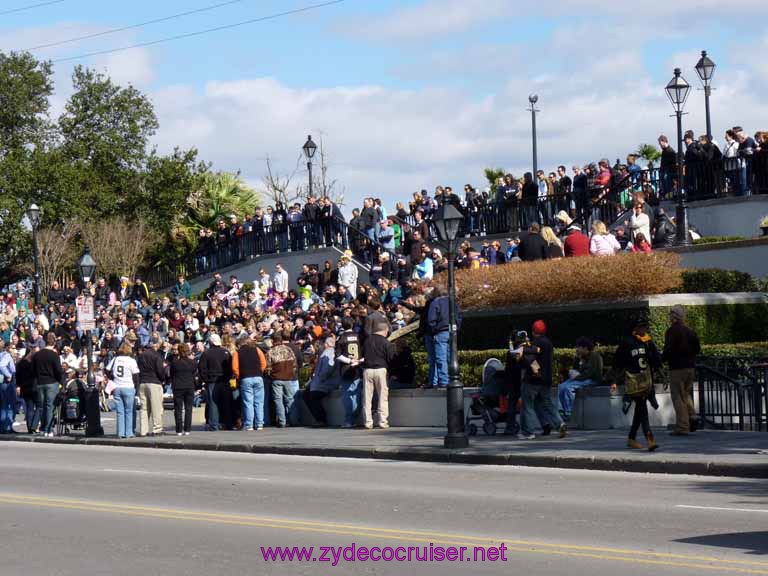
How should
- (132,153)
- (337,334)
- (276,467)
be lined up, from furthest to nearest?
Answer: (132,153) → (337,334) → (276,467)

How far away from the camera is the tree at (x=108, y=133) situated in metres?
66.1

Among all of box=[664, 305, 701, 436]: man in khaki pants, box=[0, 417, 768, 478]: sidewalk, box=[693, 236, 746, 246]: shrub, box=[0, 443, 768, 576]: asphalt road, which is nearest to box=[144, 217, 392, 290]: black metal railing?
box=[693, 236, 746, 246]: shrub

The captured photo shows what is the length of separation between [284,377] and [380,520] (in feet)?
44.4

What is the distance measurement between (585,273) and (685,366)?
4965 millimetres

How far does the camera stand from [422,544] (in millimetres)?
10656

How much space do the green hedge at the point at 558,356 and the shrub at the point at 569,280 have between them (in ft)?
4.07

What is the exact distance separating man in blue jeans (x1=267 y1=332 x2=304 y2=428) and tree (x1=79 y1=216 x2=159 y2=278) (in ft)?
102

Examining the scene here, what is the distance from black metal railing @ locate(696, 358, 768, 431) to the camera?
2006 cm

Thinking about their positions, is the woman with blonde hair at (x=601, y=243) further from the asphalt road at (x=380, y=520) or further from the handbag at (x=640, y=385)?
the asphalt road at (x=380, y=520)

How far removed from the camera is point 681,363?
19422 mm

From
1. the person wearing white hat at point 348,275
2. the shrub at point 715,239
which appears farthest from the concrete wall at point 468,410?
the person wearing white hat at point 348,275

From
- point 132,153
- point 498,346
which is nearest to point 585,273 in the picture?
point 498,346

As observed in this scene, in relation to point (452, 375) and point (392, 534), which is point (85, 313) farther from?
point (392, 534)

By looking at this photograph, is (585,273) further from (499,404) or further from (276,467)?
(276,467)
